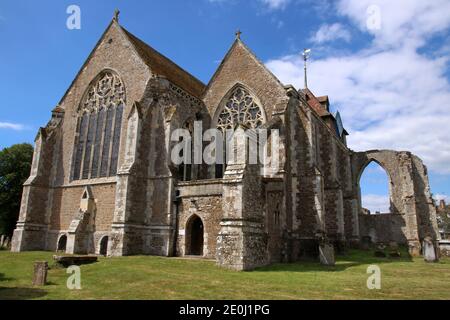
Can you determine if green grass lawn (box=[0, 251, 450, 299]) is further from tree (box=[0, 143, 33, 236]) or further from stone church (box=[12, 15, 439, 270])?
tree (box=[0, 143, 33, 236])

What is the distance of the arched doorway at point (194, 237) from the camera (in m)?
17.7

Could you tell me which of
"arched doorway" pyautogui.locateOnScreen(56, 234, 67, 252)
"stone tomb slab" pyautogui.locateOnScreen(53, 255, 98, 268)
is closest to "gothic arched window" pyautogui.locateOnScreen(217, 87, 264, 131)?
"stone tomb slab" pyautogui.locateOnScreen(53, 255, 98, 268)

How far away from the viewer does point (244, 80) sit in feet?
74.0

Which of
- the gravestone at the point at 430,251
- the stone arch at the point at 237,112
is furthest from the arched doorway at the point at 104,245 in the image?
the gravestone at the point at 430,251

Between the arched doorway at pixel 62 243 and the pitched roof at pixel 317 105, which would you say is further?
the pitched roof at pixel 317 105

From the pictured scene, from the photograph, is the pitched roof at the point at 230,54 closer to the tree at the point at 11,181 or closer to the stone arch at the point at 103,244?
the stone arch at the point at 103,244

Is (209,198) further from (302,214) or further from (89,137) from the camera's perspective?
(89,137)

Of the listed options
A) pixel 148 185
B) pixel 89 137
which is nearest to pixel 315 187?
pixel 148 185

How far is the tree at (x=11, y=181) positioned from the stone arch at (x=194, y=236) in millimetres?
17800

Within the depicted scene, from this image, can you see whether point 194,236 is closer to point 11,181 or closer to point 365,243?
point 365,243
